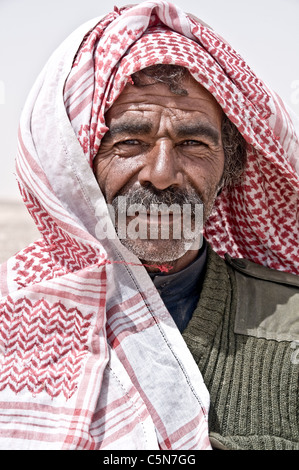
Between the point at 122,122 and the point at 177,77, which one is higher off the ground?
the point at 177,77

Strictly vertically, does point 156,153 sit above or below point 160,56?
below

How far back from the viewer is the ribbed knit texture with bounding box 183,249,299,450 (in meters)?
2.32

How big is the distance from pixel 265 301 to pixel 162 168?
0.81 metres

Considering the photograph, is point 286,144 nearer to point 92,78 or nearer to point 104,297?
point 92,78

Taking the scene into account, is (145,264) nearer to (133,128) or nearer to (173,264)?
(173,264)

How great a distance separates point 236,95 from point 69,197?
90 centimetres

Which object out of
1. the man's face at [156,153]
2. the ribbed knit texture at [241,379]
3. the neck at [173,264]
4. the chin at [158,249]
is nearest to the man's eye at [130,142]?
the man's face at [156,153]

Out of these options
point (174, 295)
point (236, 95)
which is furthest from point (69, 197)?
point (236, 95)

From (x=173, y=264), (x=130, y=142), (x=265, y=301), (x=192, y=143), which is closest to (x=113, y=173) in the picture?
(x=130, y=142)

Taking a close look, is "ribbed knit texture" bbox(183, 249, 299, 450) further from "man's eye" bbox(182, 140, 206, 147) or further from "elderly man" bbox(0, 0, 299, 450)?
"man's eye" bbox(182, 140, 206, 147)

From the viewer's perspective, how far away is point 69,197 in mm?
2492

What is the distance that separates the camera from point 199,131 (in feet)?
8.61

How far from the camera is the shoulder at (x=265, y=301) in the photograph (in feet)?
8.58
